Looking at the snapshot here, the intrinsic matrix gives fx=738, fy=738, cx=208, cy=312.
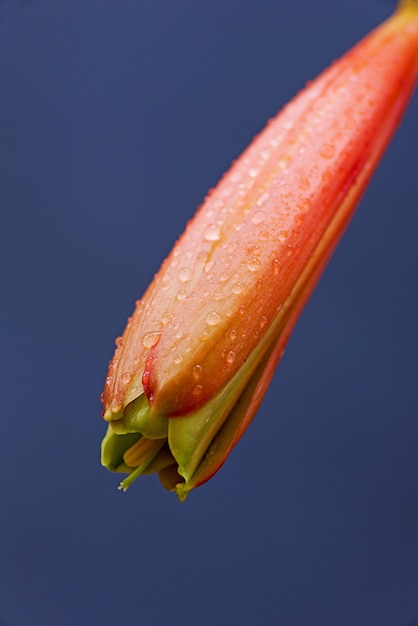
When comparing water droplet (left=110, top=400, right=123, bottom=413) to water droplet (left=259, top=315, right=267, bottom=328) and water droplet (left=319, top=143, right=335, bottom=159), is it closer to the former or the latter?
water droplet (left=259, top=315, right=267, bottom=328)

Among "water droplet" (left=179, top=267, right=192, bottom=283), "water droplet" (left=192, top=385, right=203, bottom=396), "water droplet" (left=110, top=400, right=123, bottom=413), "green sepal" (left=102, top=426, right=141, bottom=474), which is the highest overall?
"water droplet" (left=179, top=267, right=192, bottom=283)

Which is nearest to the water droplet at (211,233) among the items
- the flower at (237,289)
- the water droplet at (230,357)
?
the flower at (237,289)

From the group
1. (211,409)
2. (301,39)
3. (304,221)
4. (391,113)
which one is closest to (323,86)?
(391,113)

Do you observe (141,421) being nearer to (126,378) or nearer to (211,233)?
(126,378)

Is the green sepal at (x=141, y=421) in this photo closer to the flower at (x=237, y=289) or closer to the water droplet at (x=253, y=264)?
the flower at (x=237, y=289)

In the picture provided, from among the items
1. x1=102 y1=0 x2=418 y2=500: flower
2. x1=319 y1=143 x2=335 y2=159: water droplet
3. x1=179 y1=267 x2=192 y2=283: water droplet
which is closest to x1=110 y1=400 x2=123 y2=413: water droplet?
x1=102 y1=0 x2=418 y2=500: flower

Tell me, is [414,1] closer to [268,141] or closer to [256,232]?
[268,141]
